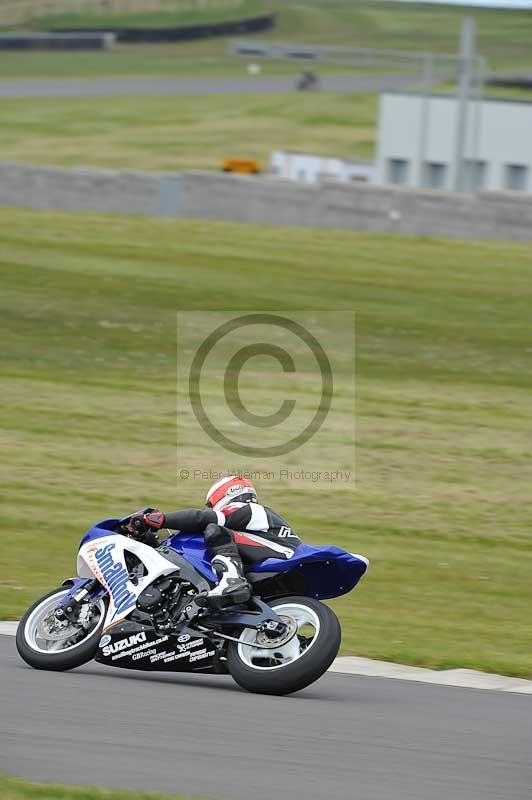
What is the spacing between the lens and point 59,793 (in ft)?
20.5

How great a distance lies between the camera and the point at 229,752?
23.1 ft

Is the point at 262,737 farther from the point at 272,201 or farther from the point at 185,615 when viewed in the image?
the point at 272,201

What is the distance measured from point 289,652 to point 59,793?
212 centimetres

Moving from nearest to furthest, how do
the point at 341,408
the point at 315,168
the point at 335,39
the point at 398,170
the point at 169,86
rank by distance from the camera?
1. the point at 341,408
2. the point at 398,170
3. the point at 315,168
4. the point at 169,86
5. the point at 335,39

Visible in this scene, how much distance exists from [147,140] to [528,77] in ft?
59.4

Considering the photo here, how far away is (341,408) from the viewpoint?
18297 mm

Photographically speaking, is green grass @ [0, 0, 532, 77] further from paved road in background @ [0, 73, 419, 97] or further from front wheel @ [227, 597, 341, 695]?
front wheel @ [227, 597, 341, 695]

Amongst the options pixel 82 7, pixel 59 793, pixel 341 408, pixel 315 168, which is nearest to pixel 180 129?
pixel 315 168

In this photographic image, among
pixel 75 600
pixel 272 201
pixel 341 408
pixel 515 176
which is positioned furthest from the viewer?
pixel 515 176

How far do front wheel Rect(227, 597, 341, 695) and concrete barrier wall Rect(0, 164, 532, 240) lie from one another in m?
19.5

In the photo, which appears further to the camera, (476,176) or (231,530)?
(476,176)

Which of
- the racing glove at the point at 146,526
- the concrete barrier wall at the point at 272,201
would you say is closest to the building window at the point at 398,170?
the concrete barrier wall at the point at 272,201

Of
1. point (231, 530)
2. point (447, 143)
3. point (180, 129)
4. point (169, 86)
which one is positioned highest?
point (231, 530)

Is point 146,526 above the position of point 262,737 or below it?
above
